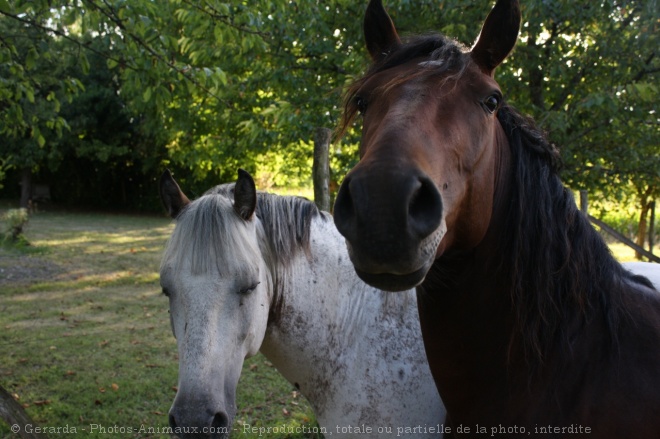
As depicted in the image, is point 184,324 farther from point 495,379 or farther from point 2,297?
point 2,297

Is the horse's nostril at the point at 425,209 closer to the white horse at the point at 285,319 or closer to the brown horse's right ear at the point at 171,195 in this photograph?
the white horse at the point at 285,319

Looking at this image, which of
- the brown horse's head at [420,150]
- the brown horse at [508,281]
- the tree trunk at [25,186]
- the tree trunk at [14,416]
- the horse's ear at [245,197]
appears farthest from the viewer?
the tree trunk at [25,186]

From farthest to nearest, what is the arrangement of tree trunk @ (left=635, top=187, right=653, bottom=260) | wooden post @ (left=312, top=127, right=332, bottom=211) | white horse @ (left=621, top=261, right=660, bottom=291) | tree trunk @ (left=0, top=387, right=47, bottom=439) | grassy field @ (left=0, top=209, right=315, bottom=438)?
tree trunk @ (left=635, top=187, right=653, bottom=260)
grassy field @ (left=0, top=209, right=315, bottom=438)
wooden post @ (left=312, top=127, right=332, bottom=211)
tree trunk @ (left=0, top=387, right=47, bottom=439)
white horse @ (left=621, top=261, right=660, bottom=291)

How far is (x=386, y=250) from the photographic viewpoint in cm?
117

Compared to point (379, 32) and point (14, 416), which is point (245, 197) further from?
point (14, 416)

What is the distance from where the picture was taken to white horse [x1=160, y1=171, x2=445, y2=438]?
1.90 meters

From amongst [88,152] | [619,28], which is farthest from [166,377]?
[88,152]

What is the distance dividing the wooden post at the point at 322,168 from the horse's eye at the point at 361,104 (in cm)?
235

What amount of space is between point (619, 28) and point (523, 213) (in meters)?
4.69

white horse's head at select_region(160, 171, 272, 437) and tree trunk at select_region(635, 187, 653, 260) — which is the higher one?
tree trunk at select_region(635, 187, 653, 260)

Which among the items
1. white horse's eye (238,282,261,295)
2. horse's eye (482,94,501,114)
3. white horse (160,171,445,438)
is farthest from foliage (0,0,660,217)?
horse's eye (482,94,501,114)

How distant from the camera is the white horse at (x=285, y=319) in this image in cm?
190

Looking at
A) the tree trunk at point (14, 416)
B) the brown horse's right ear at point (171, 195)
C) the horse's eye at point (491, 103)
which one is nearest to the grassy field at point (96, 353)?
the tree trunk at point (14, 416)

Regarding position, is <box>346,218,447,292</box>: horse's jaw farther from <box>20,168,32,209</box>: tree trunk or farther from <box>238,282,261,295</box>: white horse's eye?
<box>20,168,32,209</box>: tree trunk
